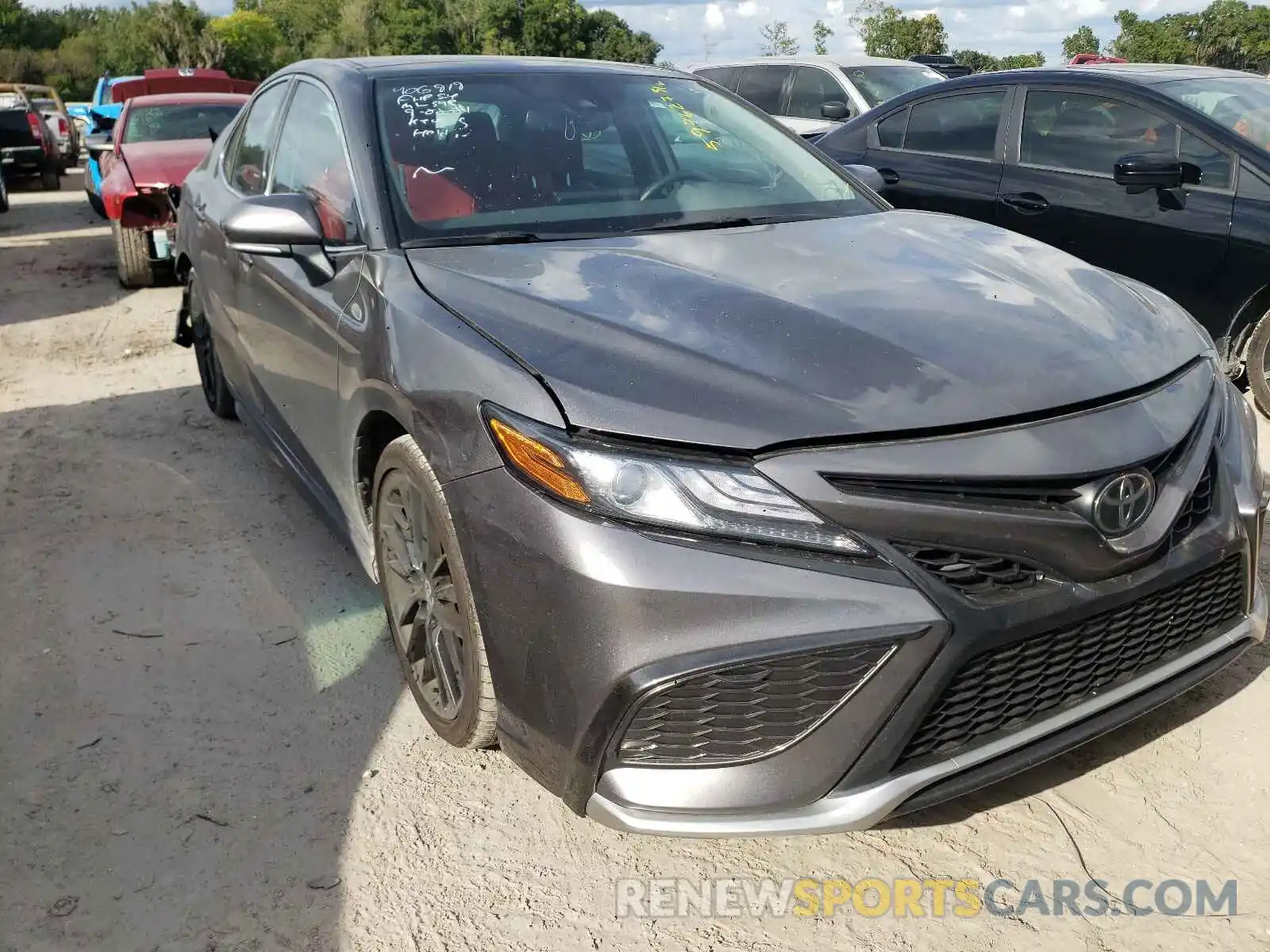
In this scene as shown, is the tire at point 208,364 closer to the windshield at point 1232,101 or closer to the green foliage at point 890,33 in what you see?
the windshield at point 1232,101

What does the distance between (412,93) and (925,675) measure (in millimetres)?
2271

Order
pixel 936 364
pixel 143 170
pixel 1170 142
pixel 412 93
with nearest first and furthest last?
1. pixel 936 364
2. pixel 412 93
3. pixel 1170 142
4. pixel 143 170

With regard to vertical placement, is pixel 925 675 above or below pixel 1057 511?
below

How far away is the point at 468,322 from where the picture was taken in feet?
7.90

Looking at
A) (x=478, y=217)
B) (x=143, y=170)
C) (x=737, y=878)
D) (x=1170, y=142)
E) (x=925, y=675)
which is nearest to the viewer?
(x=925, y=675)

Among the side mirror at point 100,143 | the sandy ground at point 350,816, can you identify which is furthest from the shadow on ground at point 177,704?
the side mirror at point 100,143

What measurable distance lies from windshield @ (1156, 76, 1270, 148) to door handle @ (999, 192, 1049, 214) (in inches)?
28.0

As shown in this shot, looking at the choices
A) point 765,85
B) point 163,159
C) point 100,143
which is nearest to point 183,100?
point 100,143

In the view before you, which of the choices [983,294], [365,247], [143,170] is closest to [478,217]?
[365,247]

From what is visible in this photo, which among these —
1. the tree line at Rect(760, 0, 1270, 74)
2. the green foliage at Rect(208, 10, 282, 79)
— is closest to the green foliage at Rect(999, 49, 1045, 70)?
the tree line at Rect(760, 0, 1270, 74)

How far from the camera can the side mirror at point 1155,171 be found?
5.02 m

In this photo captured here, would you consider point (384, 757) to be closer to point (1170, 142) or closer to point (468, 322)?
point (468, 322)

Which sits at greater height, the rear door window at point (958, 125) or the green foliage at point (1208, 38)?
the green foliage at point (1208, 38)

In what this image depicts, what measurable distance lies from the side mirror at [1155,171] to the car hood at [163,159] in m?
6.18
